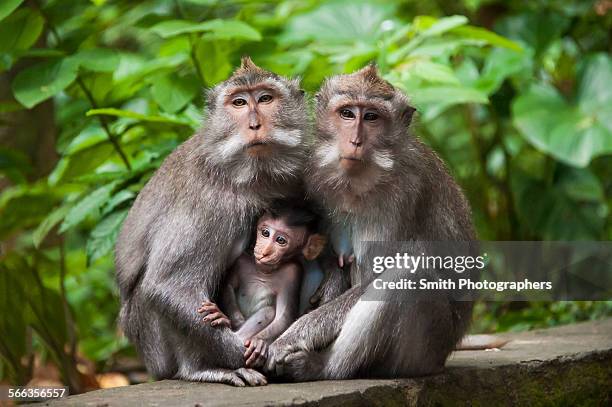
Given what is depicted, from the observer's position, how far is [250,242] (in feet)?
18.3

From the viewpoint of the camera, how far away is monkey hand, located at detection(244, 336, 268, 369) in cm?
526

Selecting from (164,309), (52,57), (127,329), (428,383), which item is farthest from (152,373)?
(52,57)

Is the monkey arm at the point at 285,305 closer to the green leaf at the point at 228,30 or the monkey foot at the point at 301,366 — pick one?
the monkey foot at the point at 301,366

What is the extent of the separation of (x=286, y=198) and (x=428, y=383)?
1.37m

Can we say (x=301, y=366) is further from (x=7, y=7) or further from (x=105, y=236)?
(x=7, y=7)

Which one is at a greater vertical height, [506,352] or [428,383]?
[428,383]

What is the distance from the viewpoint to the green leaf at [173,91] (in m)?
7.34

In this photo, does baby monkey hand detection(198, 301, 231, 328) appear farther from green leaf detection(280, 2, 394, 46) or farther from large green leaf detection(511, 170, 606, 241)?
large green leaf detection(511, 170, 606, 241)

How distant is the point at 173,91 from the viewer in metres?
7.49

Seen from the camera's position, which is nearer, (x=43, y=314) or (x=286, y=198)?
(x=286, y=198)

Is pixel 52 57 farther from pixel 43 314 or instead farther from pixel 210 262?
pixel 210 262

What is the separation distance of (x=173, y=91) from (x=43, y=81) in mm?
1060

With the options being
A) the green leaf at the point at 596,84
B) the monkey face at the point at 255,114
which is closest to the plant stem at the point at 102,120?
the monkey face at the point at 255,114

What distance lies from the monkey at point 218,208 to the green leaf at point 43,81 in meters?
1.64
